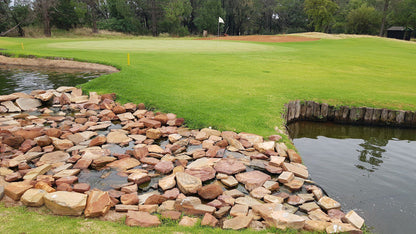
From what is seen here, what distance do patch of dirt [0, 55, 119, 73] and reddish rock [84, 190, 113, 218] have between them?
12277 millimetres

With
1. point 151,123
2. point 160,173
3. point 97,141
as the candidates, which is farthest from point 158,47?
point 160,173

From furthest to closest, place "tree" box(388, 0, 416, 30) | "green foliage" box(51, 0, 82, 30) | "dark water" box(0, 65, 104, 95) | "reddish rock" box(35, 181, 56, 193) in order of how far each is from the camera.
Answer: "tree" box(388, 0, 416, 30), "green foliage" box(51, 0, 82, 30), "dark water" box(0, 65, 104, 95), "reddish rock" box(35, 181, 56, 193)

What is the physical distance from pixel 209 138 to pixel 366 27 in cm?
7546

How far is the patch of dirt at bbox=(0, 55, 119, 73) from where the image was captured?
54.3ft

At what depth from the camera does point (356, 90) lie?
37.5 feet

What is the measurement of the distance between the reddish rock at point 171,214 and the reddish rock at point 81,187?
153 cm

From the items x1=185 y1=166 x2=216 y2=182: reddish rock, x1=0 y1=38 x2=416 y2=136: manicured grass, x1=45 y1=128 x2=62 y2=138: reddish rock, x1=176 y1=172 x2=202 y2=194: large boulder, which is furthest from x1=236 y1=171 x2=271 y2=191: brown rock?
x1=45 y1=128 x2=62 y2=138: reddish rock

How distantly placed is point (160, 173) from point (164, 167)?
0.50 feet

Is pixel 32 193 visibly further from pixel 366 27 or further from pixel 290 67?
pixel 366 27

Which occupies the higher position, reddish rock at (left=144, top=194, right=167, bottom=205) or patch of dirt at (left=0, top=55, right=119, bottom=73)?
patch of dirt at (left=0, top=55, right=119, bottom=73)

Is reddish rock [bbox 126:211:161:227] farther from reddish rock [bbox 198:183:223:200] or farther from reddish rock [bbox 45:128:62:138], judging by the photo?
reddish rock [bbox 45:128:62:138]

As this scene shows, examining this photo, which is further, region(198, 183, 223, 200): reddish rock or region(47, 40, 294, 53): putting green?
region(47, 40, 294, 53): putting green

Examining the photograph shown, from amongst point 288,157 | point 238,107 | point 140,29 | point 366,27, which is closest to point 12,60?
point 238,107

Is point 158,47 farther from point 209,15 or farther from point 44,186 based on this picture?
point 209,15
